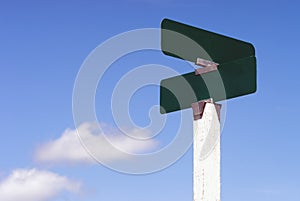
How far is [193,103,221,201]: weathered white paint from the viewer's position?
4836 mm

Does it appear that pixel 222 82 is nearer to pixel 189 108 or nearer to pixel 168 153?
pixel 189 108

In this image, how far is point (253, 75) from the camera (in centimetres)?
513

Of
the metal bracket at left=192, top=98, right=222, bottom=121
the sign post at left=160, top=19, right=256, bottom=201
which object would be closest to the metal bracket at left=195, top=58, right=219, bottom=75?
the sign post at left=160, top=19, right=256, bottom=201

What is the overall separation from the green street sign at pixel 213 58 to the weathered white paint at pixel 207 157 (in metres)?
0.23

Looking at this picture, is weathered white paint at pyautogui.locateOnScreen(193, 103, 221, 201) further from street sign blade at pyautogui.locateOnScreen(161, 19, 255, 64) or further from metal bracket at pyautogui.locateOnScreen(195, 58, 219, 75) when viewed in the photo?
street sign blade at pyautogui.locateOnScreen(161, 19, 255, 64)

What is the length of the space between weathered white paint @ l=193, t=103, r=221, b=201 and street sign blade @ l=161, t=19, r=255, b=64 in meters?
0.48

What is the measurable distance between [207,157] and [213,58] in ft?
2.91

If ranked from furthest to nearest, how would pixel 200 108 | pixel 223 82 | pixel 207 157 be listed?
pixel 223 82 → pixel 200 108 → pixel 207 157

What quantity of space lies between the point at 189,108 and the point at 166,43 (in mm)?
575

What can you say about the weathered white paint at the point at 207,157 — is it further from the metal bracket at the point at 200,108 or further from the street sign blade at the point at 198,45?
the street sign blade at the point at 198,45

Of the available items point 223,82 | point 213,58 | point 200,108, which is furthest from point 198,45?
point 200,108

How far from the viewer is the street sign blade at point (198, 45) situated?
16.8 ft

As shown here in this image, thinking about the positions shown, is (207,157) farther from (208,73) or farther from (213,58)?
(213,58)

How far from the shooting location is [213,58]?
5281 millimetres
